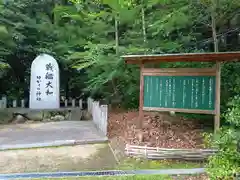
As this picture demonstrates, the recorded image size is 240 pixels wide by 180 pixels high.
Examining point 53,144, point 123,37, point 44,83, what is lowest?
point 53,144

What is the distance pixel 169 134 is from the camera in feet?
21.8

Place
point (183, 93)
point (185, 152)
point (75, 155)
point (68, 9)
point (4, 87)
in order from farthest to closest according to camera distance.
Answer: point (4, 87) → point (68, 9) → point (183, 93) → point (75, 155) → point (185, 152)

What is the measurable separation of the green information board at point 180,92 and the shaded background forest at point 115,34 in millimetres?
994

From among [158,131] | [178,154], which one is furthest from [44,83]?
[178,154]

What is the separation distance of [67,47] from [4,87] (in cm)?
453

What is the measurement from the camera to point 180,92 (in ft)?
20.3

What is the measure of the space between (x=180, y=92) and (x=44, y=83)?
679cm

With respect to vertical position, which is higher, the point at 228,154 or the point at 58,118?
the point at 228,154

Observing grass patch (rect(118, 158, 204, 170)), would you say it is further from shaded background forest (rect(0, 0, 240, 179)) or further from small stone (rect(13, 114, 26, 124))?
small stone (rect(13, 114, 26, 124))

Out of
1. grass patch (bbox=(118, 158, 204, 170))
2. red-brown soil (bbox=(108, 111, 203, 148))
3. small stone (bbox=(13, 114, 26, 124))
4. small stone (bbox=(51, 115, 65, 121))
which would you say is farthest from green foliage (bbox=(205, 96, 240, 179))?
small stone (bbox=(13, 114, 26, 124))

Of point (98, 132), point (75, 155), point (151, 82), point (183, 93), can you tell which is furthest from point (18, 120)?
point (183, 93)

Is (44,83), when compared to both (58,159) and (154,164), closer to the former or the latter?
(58,159)

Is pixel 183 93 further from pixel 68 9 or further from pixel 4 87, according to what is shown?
pixel 4 87

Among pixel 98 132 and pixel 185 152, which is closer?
pixel 185 152
